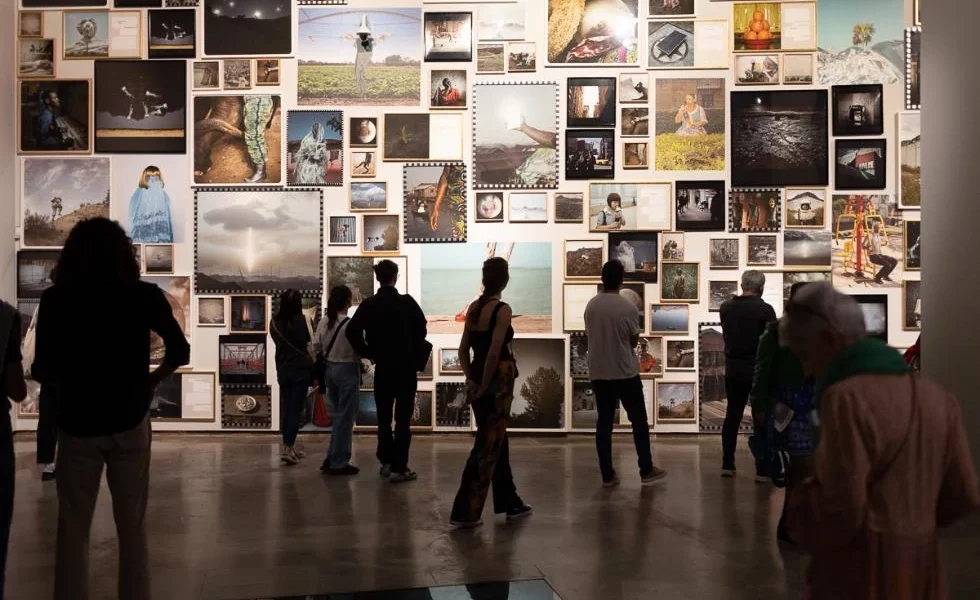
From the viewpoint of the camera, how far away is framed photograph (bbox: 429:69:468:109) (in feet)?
39.7

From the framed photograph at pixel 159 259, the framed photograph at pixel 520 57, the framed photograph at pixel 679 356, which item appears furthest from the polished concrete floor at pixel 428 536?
the framed photograph at pixel 520 57

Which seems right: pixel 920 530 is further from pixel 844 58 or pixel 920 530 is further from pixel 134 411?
pixel 844 58

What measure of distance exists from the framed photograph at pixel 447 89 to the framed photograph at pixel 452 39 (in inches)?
6.8

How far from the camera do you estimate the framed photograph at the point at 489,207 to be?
1211cm

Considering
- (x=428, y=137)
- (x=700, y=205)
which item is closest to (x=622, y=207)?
(x=700, y=205)

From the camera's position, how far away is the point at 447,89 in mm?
12109

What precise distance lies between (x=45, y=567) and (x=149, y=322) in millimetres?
2565

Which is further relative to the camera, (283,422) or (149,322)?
Answer: (283,422)

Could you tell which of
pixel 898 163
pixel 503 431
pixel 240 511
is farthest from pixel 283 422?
pixel 898 163

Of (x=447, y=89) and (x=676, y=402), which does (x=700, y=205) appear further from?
(x=447, y=89)

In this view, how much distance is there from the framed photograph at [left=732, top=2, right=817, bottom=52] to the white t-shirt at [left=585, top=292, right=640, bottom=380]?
5.00 m

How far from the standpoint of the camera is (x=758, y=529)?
6996mm

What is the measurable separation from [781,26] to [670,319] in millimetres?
3868

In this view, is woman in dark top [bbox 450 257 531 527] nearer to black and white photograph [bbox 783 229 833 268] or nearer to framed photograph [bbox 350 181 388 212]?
framed photograph [bbox 350 181 388 212]
